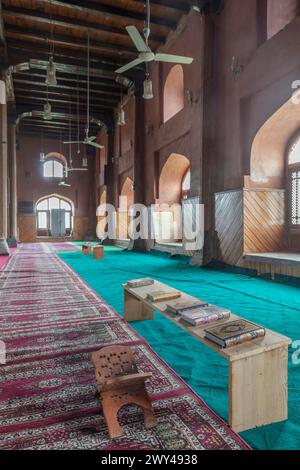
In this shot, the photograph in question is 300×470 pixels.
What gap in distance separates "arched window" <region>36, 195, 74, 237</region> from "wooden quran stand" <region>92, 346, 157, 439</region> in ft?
58.6

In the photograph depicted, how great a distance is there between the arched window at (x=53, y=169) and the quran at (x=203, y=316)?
17.4 metres

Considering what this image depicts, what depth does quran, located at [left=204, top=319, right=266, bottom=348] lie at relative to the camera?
4.90 feet

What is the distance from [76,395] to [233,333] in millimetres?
877

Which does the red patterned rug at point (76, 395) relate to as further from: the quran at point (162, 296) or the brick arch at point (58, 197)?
the brick arch at point (58, 197)

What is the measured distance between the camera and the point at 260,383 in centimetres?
147

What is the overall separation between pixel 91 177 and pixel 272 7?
13.9m

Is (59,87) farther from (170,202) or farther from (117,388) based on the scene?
(117,388)

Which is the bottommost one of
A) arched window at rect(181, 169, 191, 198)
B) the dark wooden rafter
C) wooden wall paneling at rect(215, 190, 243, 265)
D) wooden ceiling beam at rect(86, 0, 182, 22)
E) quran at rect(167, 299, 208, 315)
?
quran at rect(167, 299, 208, 315)

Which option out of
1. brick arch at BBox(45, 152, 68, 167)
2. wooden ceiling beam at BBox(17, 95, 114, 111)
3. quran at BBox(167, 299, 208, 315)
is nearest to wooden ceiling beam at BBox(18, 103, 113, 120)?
wooden ceiling beam at BBox(17, 95, 114, 111)

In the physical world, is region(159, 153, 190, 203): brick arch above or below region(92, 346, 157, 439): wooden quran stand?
above

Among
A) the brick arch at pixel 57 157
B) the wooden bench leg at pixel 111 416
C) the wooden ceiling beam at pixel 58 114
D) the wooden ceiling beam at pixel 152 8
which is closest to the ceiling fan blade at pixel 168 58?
the wooden ceiling beam at pixel 152 8

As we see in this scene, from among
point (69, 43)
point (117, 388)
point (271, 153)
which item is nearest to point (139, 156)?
point (69, 43)

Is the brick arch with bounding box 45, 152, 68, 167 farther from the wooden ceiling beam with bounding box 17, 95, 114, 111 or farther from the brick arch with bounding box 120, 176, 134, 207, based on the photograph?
the brick arch with bounding box 120, 176, 134, 207

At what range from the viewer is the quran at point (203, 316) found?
5.83 feet
